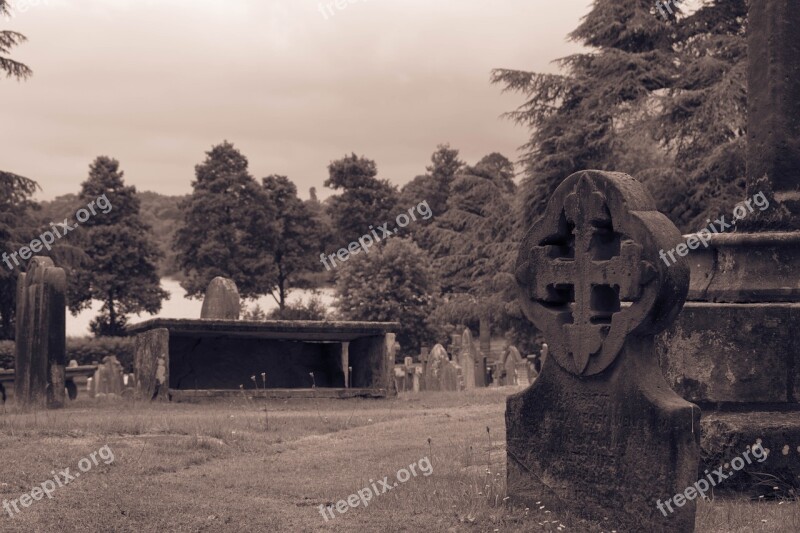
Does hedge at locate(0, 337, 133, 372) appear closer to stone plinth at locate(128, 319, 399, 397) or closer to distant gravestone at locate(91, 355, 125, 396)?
distant gravestone at locate(91, 355, 125, 396)

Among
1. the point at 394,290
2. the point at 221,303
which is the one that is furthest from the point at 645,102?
the point at 221,303

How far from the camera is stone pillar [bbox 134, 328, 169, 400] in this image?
53.9ft

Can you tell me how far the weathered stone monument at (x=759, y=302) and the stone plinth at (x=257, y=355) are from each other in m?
9.54

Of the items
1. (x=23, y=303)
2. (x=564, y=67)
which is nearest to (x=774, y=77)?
(x=23, y=303)

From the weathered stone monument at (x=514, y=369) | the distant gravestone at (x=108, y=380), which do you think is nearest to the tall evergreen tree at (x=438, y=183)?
the weathered stone monument at (x=514, y=369)

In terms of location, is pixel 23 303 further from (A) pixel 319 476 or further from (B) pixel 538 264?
(B) pixel 538 264

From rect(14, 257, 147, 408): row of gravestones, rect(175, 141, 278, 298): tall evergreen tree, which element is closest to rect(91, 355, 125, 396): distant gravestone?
rect(14, 257, 147, 408): row of gravestones

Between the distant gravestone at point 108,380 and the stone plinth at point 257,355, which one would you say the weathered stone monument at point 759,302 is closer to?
the stone plinth at point 257,355

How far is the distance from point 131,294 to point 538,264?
39812 millimetres

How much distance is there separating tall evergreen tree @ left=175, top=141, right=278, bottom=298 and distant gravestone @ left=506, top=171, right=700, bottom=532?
134 ft

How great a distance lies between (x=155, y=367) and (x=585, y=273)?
37.1 ft

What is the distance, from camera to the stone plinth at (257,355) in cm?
1677

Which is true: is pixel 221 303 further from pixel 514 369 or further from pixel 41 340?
pixel 514 369

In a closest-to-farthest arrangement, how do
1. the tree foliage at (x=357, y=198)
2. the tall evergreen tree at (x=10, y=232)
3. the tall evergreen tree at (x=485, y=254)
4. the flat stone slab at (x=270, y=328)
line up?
the flat stone slab at (x=270, y=328) < the tall evergreen tree at (x=10, y=232) < the tall evergreen tree at (x=485, y=254) < the tree foliage at (x=357, y=198)
